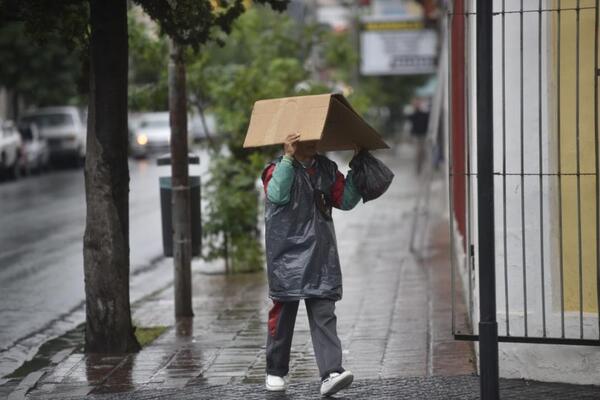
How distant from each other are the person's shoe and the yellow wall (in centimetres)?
147

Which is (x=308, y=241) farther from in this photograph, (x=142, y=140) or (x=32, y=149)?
(x=142, y=140)

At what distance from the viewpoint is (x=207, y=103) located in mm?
15609

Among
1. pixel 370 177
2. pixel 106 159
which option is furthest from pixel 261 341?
pixel 370 177

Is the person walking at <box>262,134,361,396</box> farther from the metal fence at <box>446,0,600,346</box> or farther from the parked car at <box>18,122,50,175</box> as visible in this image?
the parked car at <box>18,122,50,175</box>

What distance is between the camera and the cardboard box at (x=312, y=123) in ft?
24.5

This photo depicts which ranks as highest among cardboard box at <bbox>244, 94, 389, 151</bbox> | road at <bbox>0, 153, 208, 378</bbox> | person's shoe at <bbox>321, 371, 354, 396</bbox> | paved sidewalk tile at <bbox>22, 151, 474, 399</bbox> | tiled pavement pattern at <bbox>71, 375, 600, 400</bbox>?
cardboard box at <bbox>244, 94, 389, 151</bbox>

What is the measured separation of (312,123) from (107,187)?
249cm

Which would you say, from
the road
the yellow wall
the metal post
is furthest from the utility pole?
the metal post

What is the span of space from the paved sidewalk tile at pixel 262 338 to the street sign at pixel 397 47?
57.1 feet

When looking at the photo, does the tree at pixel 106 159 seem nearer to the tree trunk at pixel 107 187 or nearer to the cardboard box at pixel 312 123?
the tree trunk at pixel 107 187

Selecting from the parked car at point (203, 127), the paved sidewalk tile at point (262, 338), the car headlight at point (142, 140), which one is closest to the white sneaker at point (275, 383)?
the paved sidewalk tile at point (262, 338)

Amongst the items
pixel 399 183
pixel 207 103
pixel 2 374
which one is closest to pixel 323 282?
pixel 2 374

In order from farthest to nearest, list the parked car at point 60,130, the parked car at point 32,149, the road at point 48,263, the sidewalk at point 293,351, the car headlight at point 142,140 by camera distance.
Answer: the car headlight at point 142,140, the parked car at point 60,130, the parked car at point 32,149, the road at point 48,263, the sidewalk at point 293,351

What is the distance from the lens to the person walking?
7.55m
